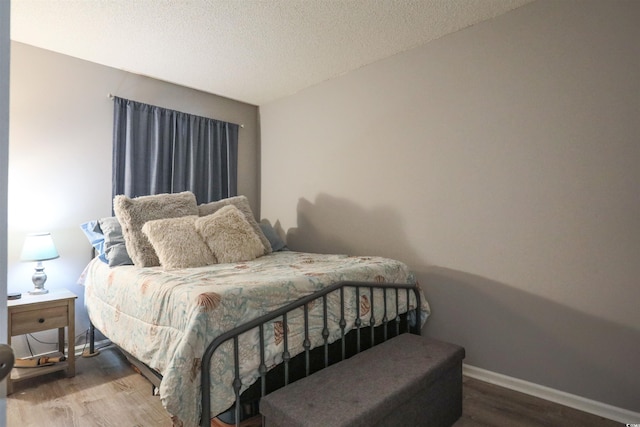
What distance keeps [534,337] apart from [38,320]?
306 cm

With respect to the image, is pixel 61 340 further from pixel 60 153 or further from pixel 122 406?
pixel 60 153

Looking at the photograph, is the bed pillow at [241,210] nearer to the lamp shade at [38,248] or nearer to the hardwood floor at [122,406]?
the lamp shade at [38,248]

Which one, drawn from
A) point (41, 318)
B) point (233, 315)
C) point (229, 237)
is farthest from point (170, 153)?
point (233, 315)

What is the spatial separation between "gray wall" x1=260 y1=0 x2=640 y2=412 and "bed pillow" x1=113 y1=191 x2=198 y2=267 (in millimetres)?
1465

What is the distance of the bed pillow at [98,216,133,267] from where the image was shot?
2355 millimetres

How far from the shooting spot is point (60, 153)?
265 centimetres

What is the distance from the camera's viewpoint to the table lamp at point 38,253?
225cm

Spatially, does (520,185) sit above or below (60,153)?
below

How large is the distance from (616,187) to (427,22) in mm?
1485

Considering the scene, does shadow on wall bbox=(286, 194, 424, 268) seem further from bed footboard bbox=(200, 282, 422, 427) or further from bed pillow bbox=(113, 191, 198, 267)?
bed pillow bbox=(113, 191, 198, 267)

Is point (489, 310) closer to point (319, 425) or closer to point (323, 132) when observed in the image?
point (319, 425)

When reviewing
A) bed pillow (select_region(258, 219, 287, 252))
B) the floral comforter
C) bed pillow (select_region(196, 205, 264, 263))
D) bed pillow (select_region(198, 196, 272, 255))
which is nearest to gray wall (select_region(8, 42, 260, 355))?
the floral comforter

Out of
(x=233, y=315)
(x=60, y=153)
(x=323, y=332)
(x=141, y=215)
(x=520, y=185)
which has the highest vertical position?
(x=60, y=153)

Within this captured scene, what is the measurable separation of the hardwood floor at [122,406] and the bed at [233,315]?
0.35 m
